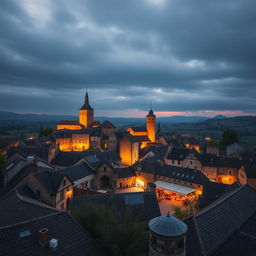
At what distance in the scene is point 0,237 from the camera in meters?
12.9

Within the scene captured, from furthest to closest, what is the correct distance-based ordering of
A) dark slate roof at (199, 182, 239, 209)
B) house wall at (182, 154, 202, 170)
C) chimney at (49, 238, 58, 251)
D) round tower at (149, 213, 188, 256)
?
house wall at (182, 154, 202, 170)
dark slate roof at (199, 182, 239, 209)
chimney at (49, 238, 58, 251)
round tower at (149, 213, 188, 256)

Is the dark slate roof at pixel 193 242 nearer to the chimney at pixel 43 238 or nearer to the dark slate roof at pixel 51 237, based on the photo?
the dark slate roof at pixel 51 237

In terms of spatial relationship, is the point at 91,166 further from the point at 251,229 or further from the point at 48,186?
the point at 251,229

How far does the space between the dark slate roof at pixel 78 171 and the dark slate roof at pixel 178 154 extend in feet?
93.7

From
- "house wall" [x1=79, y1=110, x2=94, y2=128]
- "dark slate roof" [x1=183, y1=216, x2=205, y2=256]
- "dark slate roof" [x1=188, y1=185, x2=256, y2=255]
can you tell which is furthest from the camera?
"house wall" [x1=79, y1=110, x2=94, y2=128]

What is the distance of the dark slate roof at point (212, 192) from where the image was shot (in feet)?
101

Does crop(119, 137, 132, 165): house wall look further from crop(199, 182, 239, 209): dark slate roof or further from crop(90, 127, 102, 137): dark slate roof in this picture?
crop(199, 182, 239, 209): dark slate roof

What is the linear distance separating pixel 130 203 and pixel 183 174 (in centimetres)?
2370

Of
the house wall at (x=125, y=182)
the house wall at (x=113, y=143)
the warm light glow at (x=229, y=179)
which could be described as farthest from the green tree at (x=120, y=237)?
the house wall at (x=113, y=143)

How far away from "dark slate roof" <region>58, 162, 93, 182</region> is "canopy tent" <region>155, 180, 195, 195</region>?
17556 millimetres

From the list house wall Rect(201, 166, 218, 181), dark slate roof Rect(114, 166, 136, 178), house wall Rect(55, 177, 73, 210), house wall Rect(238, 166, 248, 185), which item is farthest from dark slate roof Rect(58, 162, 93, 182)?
house wall Rect(238, 166, 248, 185)

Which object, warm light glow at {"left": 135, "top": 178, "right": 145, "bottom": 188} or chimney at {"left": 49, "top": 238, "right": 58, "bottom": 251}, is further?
warm light glow at {"left": 135, "top": 178, "right": 145, "bottom": 188}

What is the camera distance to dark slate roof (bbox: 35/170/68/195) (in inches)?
1258

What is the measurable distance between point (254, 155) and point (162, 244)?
61.7 meters
